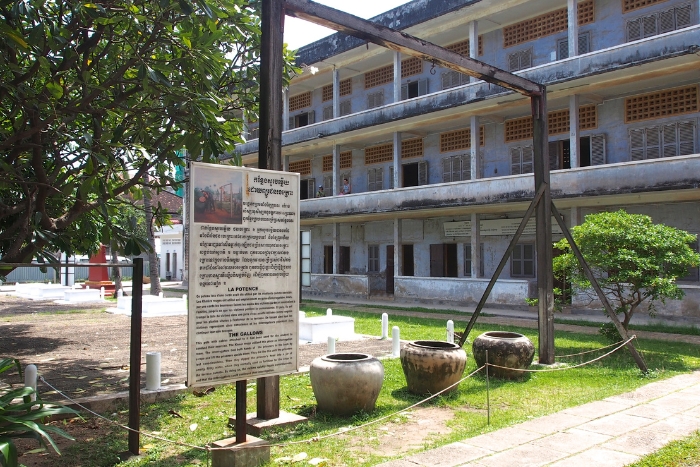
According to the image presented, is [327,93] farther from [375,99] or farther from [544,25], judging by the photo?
[544,25]

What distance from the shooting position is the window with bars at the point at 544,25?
19.5 m

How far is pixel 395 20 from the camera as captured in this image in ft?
76.3

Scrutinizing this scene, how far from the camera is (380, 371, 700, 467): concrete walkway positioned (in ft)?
16.6

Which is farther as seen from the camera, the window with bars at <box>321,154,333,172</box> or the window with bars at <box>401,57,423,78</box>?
the window with bars at <box>321,154,333,172</box>

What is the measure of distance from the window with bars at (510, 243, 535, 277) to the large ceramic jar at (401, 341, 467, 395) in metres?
14.4

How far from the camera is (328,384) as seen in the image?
21.4 ft

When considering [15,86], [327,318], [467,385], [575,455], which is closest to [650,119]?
[327,318]

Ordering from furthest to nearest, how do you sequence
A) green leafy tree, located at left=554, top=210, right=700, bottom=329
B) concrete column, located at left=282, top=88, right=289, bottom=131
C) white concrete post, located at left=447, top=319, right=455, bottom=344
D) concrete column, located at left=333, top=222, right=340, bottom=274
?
concrete column, located at left=282, top=88, right=289, bottom=131, concrete column, located at left=333, top=222, right=340, bottom=274, white concrete post, located at left=447, top=319, right=455, bottom=344, green leafy tree, located at left=554, top=210, right=700, bottom=329

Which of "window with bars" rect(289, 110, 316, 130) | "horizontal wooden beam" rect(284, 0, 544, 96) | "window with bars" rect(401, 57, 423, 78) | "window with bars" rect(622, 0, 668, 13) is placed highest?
"window with bars" rect(401, 57, 423, 78)

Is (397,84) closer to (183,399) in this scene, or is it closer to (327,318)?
(327,318)

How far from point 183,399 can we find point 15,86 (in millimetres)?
4206

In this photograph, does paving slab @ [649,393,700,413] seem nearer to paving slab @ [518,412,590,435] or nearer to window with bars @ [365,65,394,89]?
paving slab @ [518,412,590,435]

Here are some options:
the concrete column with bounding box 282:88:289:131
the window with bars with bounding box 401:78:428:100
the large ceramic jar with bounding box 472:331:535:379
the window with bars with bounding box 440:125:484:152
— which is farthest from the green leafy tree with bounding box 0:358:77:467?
the concrete column with bounding box 282:88:289:131

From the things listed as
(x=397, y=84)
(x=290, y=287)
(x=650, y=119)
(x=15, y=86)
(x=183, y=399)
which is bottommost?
(x=183, y=399)
